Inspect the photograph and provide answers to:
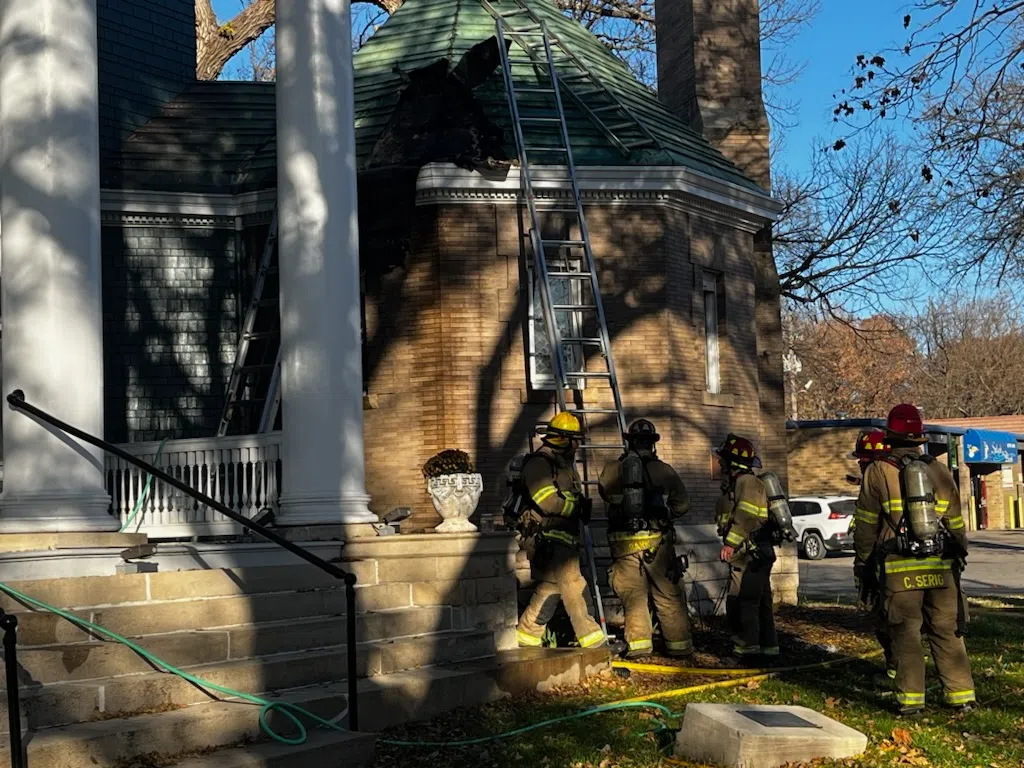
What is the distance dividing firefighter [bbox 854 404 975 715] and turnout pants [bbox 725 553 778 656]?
2.79m

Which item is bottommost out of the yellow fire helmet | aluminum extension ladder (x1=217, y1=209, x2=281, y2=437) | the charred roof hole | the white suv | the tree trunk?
the white suv

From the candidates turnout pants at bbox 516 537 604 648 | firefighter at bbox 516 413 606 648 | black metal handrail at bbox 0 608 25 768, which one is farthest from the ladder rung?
black metal handrail at bbox 0 608 25 768

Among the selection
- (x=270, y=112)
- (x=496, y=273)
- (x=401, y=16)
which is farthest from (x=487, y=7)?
(x=496, y=273)

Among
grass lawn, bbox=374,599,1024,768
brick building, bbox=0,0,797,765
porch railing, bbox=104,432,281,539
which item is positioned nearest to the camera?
grass lawn, bbox=374,599,1024,768

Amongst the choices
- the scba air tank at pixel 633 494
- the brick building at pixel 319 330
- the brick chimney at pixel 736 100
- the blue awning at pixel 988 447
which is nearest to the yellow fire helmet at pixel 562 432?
the scba air tank at pixel 633 494

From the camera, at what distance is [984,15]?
1295 centimetres

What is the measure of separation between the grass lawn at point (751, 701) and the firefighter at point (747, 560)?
451mm

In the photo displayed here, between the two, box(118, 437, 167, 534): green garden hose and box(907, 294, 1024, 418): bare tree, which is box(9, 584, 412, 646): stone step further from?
box(907, 294, 1024, 418): bare tree

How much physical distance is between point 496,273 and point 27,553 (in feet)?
29.1

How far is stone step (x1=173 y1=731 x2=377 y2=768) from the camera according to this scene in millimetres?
7070

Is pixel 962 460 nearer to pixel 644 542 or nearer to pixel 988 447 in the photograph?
pixel 988 447

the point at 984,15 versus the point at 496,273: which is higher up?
the point at 984,15

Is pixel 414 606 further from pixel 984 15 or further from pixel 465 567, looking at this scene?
pixel 984 15

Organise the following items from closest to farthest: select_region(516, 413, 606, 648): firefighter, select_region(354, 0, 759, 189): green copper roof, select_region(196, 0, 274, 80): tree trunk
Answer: select_region(516, 413, 606, 648): firefighter < select_region(354, 0, 759, 189): green copper roof < select_region(196, 0, 274, 80): tree trunk
